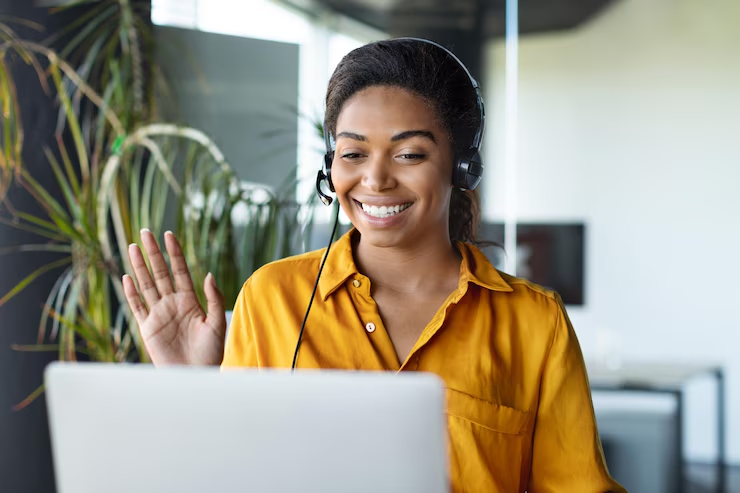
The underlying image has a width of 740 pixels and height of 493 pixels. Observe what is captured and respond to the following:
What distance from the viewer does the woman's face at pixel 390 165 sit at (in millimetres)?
1428

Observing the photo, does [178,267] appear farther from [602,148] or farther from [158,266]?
[602,148]

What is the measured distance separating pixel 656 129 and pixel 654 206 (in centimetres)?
34

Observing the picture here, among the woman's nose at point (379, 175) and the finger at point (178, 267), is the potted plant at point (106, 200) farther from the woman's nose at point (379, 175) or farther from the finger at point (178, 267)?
the woman's nose at point (379, 175)

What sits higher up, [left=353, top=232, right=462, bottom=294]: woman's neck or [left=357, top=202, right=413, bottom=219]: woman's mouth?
[left=357, top=202, right=413, bottom=219]: woman's mouth

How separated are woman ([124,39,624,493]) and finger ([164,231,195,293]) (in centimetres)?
4

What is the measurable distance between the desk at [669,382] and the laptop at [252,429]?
10.5ft

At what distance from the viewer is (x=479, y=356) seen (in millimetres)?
1413

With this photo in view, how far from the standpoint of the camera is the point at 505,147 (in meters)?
4.02

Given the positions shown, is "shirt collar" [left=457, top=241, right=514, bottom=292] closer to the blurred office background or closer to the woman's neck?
the woman's neck

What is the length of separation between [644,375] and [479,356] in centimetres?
265

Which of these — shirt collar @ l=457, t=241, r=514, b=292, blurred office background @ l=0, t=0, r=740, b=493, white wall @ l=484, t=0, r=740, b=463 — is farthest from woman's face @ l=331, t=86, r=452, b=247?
white wall @ l=484, t=0, r=740, b=463

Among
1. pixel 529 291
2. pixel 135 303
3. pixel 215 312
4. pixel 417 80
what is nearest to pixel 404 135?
pixel 417 80

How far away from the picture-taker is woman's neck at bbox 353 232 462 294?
5.02 feet

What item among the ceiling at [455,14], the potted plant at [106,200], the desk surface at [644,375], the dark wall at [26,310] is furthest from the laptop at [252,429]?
the ceiling at [455,14]
